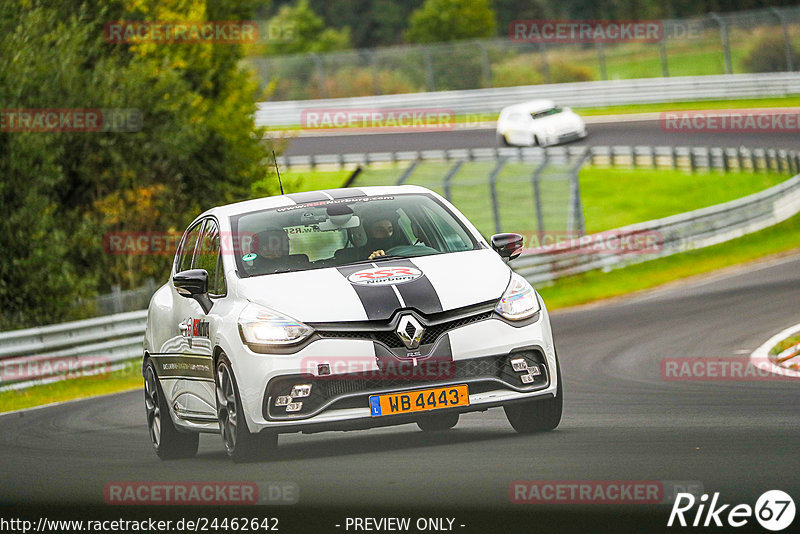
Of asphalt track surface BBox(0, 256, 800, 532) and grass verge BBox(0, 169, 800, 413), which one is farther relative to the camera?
grass verge BBox(0, 169, 800, 413)

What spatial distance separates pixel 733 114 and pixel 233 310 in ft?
130

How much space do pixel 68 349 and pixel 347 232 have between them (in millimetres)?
12804

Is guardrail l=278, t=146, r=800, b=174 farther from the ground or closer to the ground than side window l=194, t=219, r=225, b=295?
closer to the ground

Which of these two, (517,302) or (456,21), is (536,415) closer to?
(517,302)

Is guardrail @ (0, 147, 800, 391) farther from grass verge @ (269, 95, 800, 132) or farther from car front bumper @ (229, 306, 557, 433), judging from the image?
car front bumper @ (229, 306, 557, 433)

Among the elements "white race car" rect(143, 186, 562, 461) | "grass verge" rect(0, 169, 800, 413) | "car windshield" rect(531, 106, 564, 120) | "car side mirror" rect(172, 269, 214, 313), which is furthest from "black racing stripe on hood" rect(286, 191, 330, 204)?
"car windshield" rect(531, 106, 564, 120)

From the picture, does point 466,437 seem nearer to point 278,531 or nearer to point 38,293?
point 278,531

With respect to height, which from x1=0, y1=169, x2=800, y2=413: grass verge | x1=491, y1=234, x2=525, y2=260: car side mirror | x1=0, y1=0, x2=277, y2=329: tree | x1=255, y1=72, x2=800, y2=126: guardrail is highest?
x1=491, y1=234, x2=525, y2=260: car side mirror

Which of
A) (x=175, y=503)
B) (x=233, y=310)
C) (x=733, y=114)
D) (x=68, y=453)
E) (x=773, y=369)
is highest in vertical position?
(x=233, y=310)

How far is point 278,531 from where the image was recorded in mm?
6777

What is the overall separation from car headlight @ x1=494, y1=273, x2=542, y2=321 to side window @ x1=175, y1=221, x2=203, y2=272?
269cm

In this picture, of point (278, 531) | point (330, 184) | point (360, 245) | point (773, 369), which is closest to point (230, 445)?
A: point (360, 245)

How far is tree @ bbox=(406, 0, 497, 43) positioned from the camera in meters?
81.2

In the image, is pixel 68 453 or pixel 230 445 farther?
pixel 68 453
